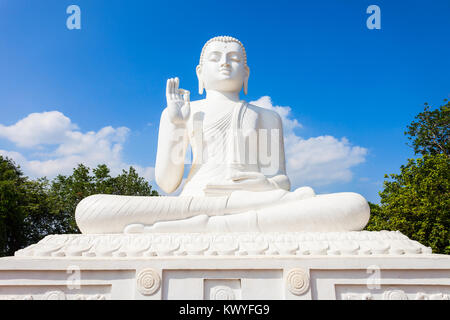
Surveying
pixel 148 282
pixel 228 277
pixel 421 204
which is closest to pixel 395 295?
pixel 228 277

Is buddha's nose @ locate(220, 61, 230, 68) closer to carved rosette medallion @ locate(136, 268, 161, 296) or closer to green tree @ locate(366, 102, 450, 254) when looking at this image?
carved rosette medallion @ locate(136, 268, 161, 296)

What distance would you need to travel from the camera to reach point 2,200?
13.8 meters

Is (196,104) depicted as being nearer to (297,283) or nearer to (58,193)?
(297,283)

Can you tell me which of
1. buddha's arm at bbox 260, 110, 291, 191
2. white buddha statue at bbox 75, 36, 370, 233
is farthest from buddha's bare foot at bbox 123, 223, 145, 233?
buddha's arm at bbox 260, 110, 291, 191

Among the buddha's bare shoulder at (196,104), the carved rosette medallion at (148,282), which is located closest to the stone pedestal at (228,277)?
the carved rosette medallion at (148,282)

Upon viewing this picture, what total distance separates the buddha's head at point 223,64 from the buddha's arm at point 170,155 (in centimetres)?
96

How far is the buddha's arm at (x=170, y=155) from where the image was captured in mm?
5120

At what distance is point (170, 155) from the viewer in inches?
202

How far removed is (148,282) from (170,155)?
2.38 meters

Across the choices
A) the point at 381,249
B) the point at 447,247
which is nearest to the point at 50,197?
the point at 447,247

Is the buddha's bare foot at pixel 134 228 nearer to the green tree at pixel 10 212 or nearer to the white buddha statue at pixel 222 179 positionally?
the white buddha statue at pixel 222 179

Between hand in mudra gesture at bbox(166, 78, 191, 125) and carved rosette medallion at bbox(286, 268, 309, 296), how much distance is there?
288cm
